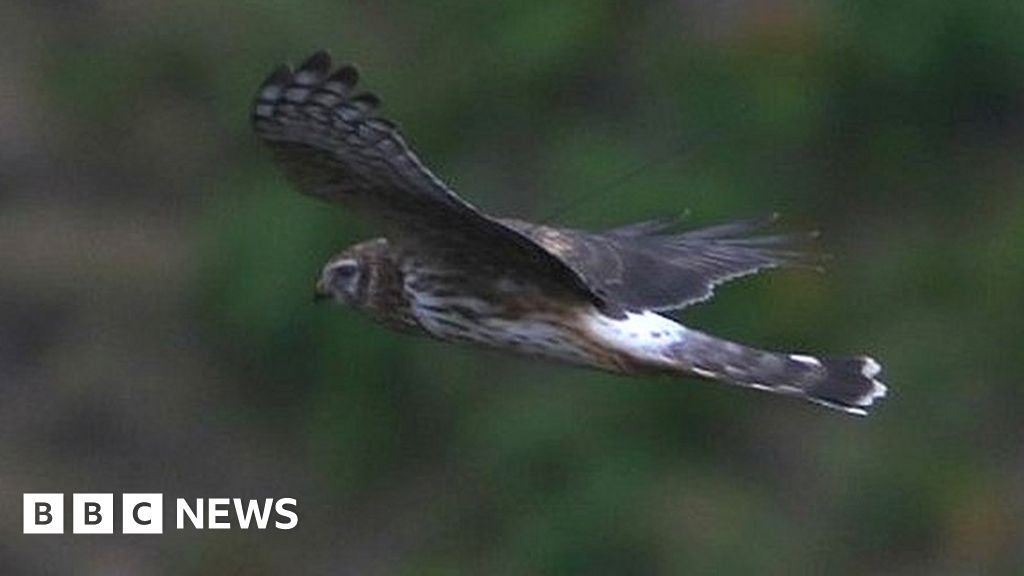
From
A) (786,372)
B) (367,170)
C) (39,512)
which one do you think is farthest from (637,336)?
(39,512)

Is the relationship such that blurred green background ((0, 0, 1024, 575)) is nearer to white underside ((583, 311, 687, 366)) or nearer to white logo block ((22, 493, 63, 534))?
white logo block ((22, 493, 63, 534))

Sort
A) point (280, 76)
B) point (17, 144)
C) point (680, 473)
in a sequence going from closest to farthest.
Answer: point (280, 76)
point (680, 473)
point (17, 144)

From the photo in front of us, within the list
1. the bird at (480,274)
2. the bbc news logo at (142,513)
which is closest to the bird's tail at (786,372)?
the bird at (480,274)

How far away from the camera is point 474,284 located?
6.05 m

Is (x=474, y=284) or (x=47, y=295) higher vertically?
(x=47, y=295)

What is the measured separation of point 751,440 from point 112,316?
186cm

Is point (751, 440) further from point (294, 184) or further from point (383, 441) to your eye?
point (294, 184)

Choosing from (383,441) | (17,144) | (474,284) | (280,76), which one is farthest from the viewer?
(17,144)

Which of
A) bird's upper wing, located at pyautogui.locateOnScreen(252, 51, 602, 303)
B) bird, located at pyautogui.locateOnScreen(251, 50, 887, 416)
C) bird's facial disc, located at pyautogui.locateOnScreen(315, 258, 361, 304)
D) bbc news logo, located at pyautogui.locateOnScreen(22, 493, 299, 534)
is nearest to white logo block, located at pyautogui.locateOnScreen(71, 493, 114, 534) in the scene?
bbc news logo, located at pyautogui.locateOnScreen(22, 493, 299, 534)

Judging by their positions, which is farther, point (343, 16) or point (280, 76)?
point (343, 16)

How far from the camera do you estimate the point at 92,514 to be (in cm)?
1033

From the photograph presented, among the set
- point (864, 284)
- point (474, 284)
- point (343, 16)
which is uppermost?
point (343, 16)

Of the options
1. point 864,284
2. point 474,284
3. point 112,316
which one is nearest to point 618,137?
point 864,284

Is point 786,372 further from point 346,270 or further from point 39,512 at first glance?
point 39,512
